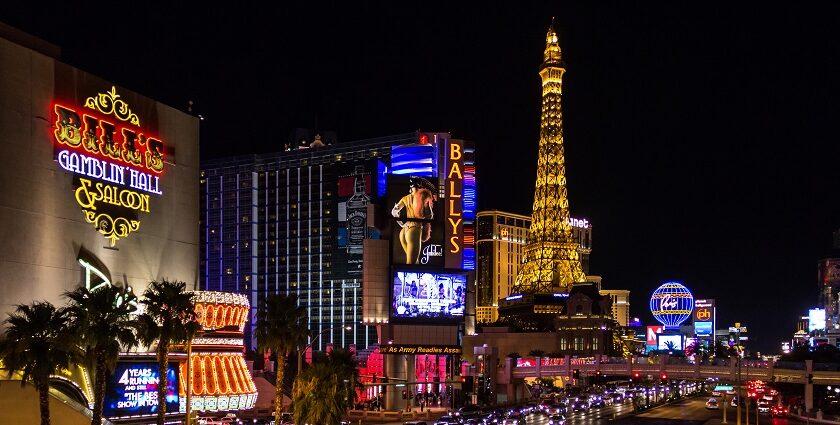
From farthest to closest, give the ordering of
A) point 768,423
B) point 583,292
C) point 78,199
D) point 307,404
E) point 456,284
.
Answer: point 583,292 < point 456,284 < point 768,423 < point 78,199 < point 307,404

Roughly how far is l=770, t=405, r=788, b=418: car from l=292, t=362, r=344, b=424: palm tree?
202 ft

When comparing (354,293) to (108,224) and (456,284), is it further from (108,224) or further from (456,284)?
(108,224)

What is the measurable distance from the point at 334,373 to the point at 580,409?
5379 centimetres

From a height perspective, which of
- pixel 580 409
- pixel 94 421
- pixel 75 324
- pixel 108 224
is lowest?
pixel 580 409

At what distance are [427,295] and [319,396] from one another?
2149 inches

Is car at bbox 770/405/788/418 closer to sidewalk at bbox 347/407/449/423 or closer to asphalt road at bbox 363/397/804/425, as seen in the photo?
asphalt road at bbox 363/397/804/425

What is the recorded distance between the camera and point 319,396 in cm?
6544

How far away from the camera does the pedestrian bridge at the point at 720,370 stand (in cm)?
9956

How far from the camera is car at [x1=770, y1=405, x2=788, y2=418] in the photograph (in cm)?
10961

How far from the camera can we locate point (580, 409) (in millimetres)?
113312

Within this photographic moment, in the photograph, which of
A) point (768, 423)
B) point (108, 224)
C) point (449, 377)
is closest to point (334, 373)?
point (108, 224)

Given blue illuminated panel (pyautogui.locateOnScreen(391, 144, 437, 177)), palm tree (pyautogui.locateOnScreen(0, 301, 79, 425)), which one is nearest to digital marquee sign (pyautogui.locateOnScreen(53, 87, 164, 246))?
palm tree (pyautogui.locateOnScreen(0, 301, 79, 425))

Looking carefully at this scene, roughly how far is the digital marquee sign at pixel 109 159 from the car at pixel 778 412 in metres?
69.5

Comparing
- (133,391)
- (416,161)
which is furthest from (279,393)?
(416,161)
